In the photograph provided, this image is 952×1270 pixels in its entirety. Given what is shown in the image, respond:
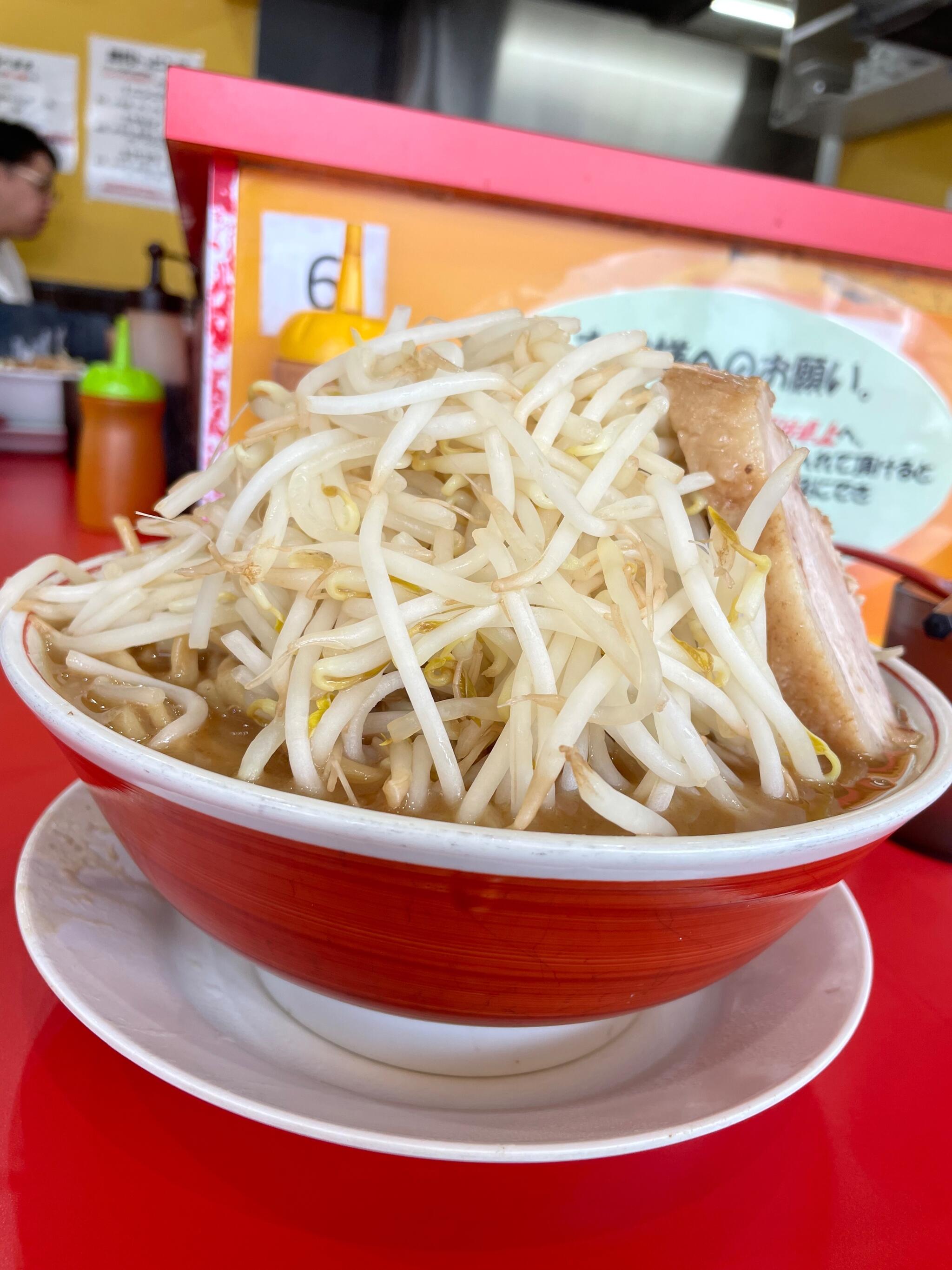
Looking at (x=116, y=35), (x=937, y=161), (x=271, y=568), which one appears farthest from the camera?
(x=937, y=161)

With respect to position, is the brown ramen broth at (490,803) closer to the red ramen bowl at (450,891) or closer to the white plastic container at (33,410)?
the red ramen bowl at (450,891)

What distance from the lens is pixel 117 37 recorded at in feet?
16.1

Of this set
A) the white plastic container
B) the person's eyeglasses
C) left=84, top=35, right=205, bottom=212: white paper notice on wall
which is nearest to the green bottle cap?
the white plastic container

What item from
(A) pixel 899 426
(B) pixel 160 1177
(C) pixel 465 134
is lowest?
(B) pixel 160 1177

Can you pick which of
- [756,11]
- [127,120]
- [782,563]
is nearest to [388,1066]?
[782,563]

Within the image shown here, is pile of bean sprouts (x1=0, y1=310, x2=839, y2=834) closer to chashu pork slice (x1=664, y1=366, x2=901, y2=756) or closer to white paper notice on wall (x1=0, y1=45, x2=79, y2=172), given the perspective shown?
chashu pork slice (x1=664, y1=366, x2=901, y2=756)

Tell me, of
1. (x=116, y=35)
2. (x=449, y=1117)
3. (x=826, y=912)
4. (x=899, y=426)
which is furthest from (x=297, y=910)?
(x=116, y=35)

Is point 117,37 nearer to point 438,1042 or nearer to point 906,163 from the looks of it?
point 906,163

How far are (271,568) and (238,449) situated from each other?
13 centimetres

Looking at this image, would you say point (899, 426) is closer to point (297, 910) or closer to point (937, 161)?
point (297, 910)

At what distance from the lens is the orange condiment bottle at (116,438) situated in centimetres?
199

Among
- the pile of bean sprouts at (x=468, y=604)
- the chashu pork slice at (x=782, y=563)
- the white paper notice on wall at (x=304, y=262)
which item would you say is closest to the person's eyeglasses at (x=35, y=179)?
the white paper notice on wall at (x=304, y=262)

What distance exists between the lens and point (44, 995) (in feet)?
1.90

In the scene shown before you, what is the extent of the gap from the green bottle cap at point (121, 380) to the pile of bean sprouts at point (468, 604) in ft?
4.99
